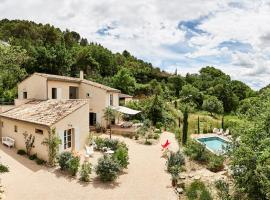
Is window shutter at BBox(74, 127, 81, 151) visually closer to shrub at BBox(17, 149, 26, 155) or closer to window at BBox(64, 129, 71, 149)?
window at BBox(64, 129, 71, 149)

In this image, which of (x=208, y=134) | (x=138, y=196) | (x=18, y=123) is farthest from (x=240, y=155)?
(x=208, y=134)

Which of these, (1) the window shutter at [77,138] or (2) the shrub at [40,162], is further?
(1) the window shutter at [77,138]

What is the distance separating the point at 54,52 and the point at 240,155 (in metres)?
46.5

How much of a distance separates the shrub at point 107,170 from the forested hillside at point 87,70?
25.3 meters

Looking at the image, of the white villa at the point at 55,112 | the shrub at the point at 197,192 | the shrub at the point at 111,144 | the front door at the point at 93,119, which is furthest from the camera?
the front door at the point at 93,119

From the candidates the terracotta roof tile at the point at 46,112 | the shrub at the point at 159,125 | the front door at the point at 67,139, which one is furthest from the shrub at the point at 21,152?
the shrub at the point at 159,125

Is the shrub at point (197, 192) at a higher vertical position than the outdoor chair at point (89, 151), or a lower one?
lower

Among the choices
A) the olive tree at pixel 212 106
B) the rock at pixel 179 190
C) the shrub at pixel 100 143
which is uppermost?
the olive tree at pixel 212 106

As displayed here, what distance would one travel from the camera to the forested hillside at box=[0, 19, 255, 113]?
46844mm

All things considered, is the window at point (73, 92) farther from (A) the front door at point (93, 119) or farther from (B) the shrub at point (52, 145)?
(B) the shrub at point (52, 145)

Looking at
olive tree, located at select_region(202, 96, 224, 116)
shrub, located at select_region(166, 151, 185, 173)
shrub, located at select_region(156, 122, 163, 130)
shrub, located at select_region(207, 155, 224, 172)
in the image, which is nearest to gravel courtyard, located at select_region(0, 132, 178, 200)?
shrub, located at select_region(166, 151, 185, 173)

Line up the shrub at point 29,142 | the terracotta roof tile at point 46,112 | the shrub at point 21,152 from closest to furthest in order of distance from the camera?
the terracotta roof tile at point 46,112 < the shrub at point 29,142 < the shrub at point 21,152

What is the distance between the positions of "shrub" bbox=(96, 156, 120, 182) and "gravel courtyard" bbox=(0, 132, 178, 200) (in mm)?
509

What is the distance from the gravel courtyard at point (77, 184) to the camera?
1714 centimetres
